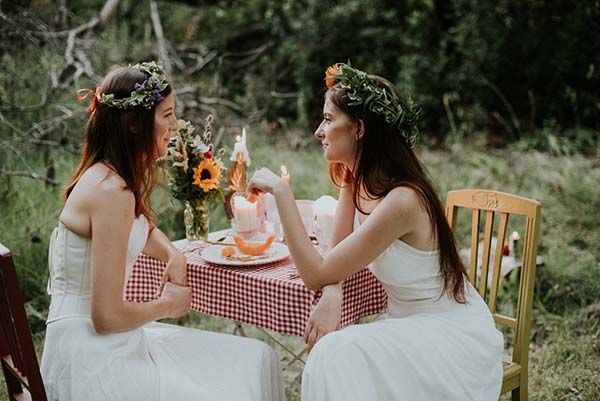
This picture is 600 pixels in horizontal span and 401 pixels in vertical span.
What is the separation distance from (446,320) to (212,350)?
840 mm

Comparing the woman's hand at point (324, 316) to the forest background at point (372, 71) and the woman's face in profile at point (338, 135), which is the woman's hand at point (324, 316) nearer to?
the woman's face in profile at point (338, 135)

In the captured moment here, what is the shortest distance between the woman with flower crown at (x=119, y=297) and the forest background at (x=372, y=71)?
4.60 feet

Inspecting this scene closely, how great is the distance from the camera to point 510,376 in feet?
9.04

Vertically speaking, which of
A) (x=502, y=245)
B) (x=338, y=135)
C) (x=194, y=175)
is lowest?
(x=502, y=245)

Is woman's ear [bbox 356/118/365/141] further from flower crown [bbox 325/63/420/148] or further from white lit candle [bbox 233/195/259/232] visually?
white lit candle [bbox 233/195/259/232]

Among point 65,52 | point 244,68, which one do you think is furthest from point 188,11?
point 65,52

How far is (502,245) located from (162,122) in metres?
1.49

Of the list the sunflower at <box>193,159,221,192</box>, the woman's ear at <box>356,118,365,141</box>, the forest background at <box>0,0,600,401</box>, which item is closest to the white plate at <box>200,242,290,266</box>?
the sunflower at <box>193,159,221,192</box>

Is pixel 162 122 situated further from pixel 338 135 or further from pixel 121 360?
pixel 121 360

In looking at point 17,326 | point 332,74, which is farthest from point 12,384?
point 332,74

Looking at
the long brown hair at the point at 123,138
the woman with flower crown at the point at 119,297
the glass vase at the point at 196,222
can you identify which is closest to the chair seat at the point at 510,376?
the woman with flower crown at the point at 119,297

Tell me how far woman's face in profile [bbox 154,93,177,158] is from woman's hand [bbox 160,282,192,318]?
0.51 m

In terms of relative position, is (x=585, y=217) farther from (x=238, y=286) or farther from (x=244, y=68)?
(x=244, y=68)

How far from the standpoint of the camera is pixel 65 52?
19.2 ft
